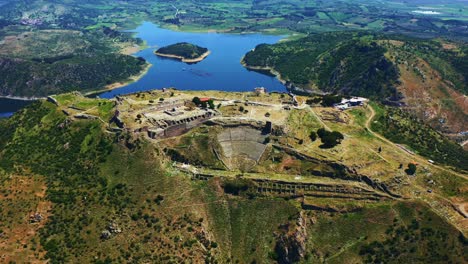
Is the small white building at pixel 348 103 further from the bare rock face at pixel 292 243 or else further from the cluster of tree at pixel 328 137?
the bare rock face at pixel 292 243

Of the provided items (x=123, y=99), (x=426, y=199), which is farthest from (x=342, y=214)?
(x=123, y=99)

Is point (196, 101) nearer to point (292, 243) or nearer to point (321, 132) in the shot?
point (321, 132)

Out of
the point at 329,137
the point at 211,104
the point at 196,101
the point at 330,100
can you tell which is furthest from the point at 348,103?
the point at 196,101

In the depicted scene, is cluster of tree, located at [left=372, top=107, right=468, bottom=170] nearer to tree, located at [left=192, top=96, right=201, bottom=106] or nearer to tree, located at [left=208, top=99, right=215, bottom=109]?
tree, located at [left=208, top=99, right=215, bottom=109]

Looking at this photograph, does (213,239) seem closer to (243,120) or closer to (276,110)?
(243,120)

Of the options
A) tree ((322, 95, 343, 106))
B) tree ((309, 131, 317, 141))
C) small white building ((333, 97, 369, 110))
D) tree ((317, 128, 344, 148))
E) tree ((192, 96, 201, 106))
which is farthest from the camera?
small white building ((333, 97, 369, 110))

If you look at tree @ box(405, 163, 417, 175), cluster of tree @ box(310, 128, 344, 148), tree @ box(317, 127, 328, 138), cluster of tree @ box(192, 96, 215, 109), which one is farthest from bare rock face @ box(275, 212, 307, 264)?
cluster of tree @ box(192, 96, 215, 109)
